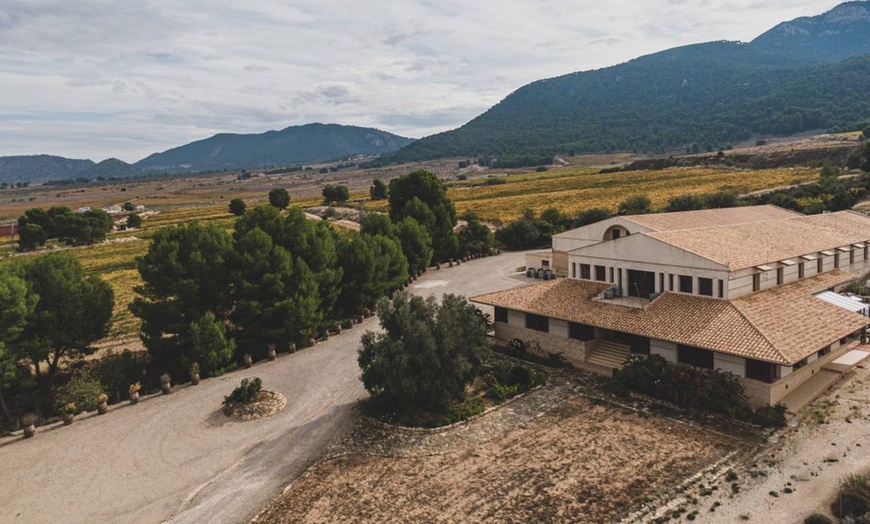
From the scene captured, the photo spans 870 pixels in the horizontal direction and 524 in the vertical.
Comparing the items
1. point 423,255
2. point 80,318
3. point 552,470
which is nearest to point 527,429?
point 552,470

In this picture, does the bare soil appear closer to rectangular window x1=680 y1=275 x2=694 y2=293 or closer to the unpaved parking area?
the unpaved parking area

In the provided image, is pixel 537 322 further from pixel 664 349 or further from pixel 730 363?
pixel 730 363

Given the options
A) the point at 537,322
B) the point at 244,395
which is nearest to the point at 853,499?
the point at 537,322

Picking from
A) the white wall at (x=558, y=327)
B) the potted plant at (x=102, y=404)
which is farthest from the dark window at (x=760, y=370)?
the potted plant at (x=102, y=404)

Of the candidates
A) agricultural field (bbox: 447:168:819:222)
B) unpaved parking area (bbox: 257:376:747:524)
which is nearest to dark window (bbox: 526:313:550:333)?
unpaved parking area (bbox: 257:376:747:524)

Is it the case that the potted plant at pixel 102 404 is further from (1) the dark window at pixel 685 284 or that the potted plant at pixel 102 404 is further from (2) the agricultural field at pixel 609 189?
(2) the agricultural field at pixel 609 189

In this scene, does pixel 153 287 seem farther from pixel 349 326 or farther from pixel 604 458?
pixel 604 458

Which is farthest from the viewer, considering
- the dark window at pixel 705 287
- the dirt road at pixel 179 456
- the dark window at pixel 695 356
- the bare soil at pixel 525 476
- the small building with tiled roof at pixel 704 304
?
the dark window at pixel 705 287
